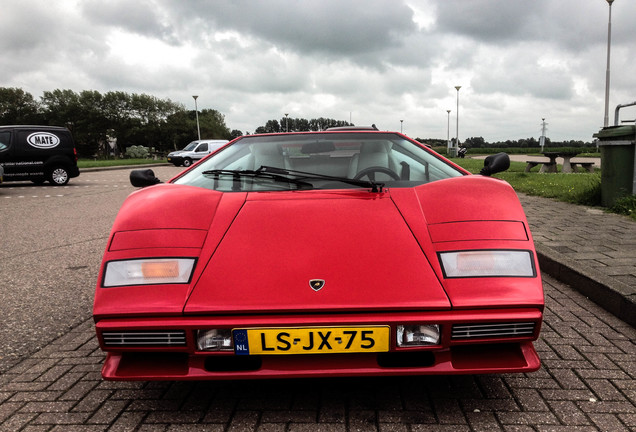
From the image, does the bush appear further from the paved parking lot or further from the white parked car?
the paved parking lot

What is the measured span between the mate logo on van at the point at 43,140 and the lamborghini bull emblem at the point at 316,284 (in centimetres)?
1451

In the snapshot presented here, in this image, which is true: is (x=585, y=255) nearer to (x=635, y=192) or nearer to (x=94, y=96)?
(x=635, y=192)

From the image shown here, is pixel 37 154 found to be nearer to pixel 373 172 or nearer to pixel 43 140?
pixel 43 140

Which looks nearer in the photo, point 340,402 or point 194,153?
point 340,402

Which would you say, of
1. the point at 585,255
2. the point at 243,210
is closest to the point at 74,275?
the point at 243,210

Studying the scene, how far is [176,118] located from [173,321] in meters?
76.9

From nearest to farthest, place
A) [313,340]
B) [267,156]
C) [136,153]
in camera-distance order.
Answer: [313,340] < [267,156] < [136,153]

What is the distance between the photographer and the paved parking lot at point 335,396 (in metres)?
1.88

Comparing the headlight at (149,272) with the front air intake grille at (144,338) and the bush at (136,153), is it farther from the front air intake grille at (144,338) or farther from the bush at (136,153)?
the bush at (136,153)

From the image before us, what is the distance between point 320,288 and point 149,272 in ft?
2.25

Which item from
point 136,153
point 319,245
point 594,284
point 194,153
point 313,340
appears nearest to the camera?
point 313,340

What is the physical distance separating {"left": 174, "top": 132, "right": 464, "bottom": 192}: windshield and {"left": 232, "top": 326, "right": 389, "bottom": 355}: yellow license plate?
0.96 metres

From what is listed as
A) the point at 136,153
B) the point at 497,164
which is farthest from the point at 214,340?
the point at 136,153

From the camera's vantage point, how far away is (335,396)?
2.09 meters
